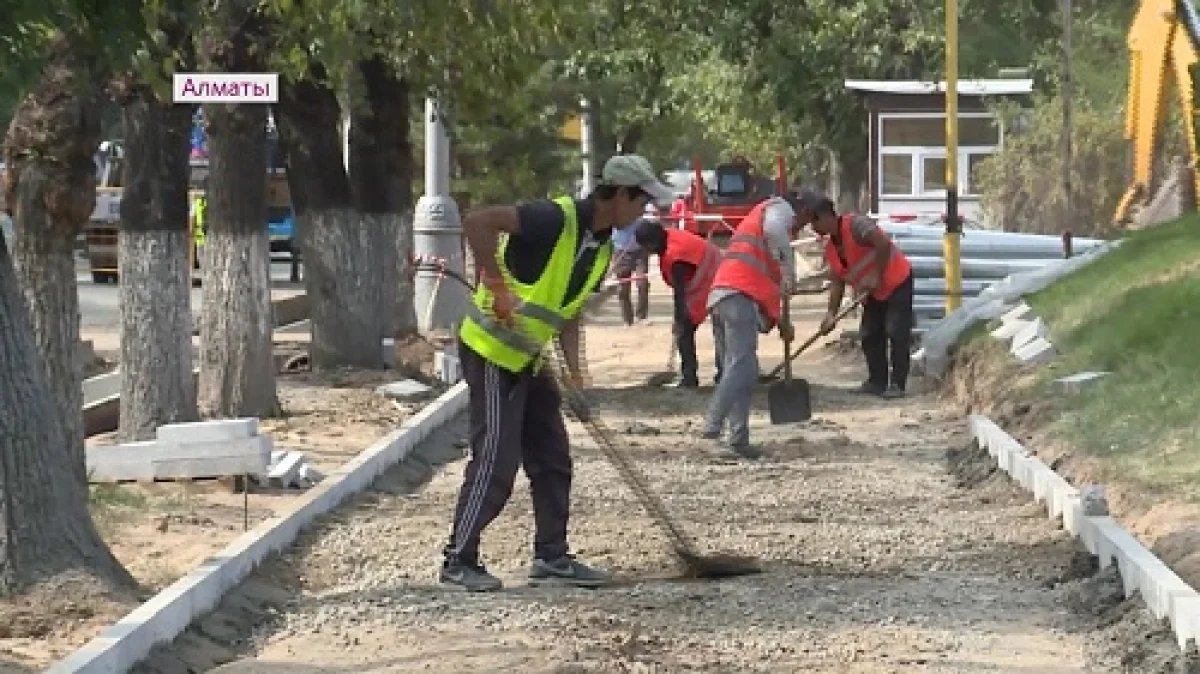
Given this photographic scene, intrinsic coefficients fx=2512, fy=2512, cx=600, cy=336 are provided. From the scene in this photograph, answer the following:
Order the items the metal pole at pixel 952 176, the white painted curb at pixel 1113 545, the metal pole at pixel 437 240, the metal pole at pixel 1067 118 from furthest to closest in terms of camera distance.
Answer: the metal pole at pixel 1067 118
the metal pole at pixel 437 240
the metal pole at pixel 952 176
the white painted curb at pixel 1113 545

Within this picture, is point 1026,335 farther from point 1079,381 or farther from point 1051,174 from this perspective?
point 1051,174

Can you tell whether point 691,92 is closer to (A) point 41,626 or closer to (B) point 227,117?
(B) point 227,117

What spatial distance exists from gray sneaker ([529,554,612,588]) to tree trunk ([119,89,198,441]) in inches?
183

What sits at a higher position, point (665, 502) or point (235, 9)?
point (235, 9)

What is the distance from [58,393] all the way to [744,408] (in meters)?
4.96

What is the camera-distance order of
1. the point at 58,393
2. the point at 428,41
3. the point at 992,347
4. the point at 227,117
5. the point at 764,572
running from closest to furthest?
1. the point at 764,572
2. the point at 58,393
3. the point at 428,41
4. the point at 227,117
5. the point at 992,347

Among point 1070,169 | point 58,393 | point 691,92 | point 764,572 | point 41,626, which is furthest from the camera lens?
point 691,92

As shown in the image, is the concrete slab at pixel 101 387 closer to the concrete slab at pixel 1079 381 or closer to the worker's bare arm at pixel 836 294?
the worker's bare arm at pixel 836 294

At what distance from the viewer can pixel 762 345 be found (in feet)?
88.5

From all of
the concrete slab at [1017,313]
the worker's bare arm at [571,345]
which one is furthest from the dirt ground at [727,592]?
the concrete slab at [1017,313]

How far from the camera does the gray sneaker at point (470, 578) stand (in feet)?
32.9

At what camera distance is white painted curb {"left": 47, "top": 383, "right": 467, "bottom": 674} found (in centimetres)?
814

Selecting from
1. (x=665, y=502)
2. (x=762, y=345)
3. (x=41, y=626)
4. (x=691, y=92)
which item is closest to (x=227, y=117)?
(x=665, y=502)

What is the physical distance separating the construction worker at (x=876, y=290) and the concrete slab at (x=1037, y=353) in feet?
6.56
